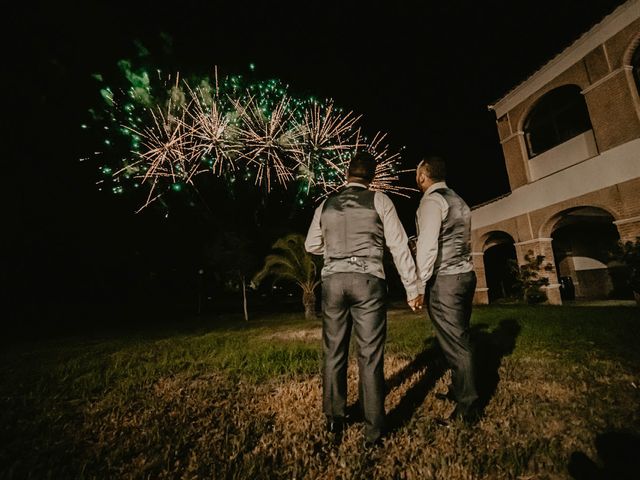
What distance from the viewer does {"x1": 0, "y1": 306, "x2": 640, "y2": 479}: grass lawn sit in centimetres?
221

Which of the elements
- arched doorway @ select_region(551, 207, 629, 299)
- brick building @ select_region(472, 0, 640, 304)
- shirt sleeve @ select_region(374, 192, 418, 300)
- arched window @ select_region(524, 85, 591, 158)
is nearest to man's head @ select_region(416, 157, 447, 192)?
shirt sleeve @ select_region(374, 192, 418, 300)

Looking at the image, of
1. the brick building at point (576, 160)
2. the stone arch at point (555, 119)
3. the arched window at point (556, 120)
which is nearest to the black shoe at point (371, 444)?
the brick building at point (576, 160)

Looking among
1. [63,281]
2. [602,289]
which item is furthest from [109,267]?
[602,289]

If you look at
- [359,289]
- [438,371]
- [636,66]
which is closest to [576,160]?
[636,66]

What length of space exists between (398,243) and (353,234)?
0.40 meters

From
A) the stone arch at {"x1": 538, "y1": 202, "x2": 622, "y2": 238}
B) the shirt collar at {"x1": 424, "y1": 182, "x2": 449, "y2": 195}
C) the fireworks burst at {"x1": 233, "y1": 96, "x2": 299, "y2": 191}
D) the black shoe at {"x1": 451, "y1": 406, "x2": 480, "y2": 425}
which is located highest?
the fireworks burst at {"x1": 233, "y1": 96, "x2": 299, "y2": 191}

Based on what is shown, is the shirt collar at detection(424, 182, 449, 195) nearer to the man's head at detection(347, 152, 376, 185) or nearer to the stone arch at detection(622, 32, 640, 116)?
the man's head at detection(347, 152, 376, 185)

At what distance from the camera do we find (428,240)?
2906 millimetres

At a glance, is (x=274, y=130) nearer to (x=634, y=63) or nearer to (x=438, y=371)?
(x=438, y=371)

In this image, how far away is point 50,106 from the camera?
15930 mm

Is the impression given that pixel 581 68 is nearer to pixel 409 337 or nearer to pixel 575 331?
pixel 575 331

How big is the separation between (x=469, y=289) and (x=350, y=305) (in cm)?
112

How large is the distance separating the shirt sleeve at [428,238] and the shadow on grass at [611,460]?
148 cm

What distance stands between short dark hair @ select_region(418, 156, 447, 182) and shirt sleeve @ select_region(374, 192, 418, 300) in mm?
758
